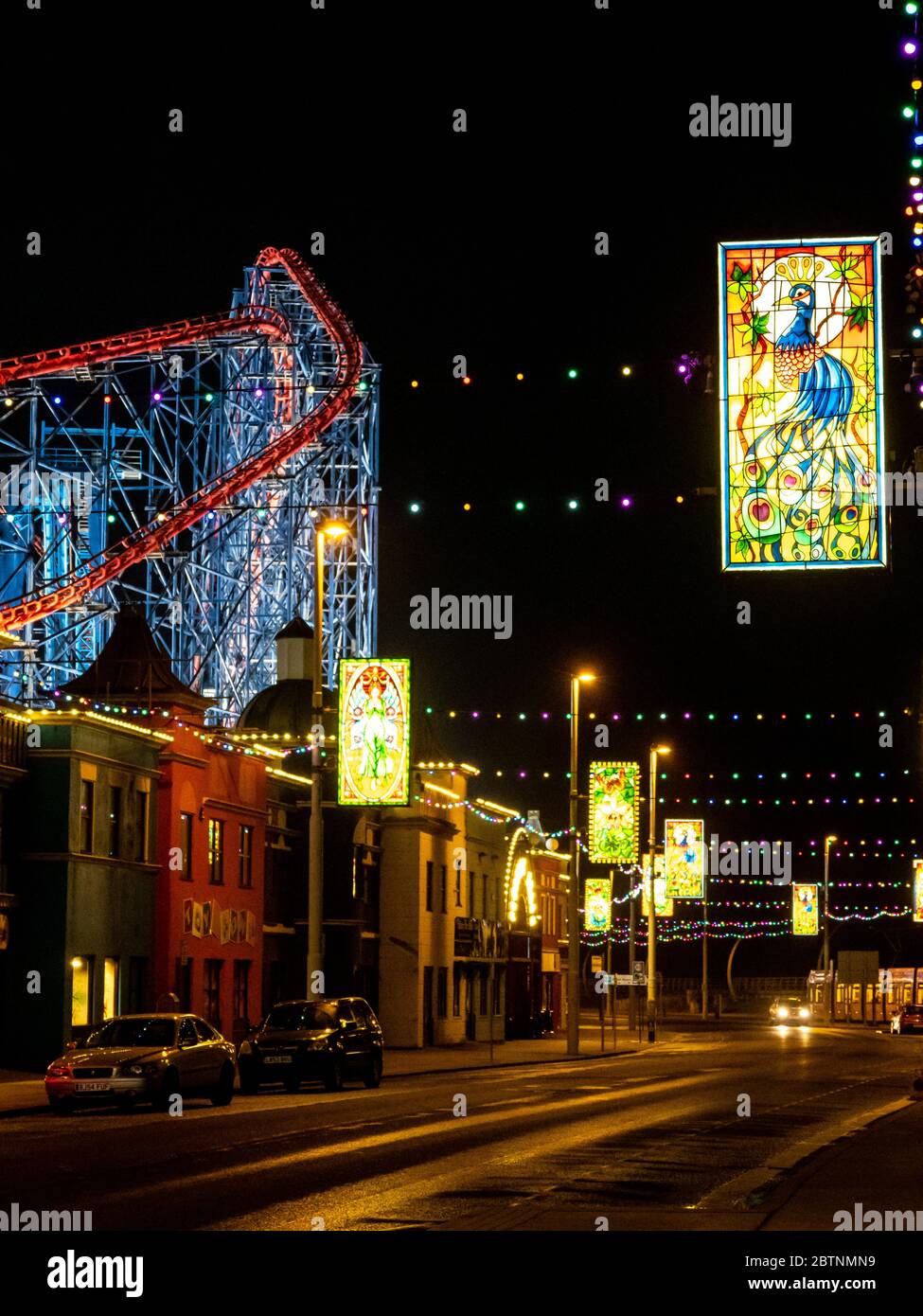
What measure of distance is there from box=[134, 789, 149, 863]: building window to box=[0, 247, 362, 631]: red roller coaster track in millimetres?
6929

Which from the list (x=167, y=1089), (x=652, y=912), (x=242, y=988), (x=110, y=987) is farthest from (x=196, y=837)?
(x=652, y=912)

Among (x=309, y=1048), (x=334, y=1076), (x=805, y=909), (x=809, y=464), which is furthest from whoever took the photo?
(x=805, y=909)

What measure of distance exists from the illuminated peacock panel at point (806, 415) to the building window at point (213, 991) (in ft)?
106

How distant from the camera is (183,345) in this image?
59.4m

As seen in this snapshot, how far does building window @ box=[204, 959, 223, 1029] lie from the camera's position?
47062mm

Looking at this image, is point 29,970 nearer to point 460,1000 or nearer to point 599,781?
point 599,781

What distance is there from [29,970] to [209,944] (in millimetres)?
8252

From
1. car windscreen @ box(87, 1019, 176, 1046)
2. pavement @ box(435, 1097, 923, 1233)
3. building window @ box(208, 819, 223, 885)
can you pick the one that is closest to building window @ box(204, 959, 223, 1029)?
building window @ box(208, 819, 223, 885)

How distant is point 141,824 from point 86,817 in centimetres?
312

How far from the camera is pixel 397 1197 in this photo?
15477 millimetres

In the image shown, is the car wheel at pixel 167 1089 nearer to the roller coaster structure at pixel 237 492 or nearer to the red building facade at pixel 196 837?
the red building facade at pixel 196 837

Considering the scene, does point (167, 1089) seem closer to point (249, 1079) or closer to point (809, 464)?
point (249, 1079)
